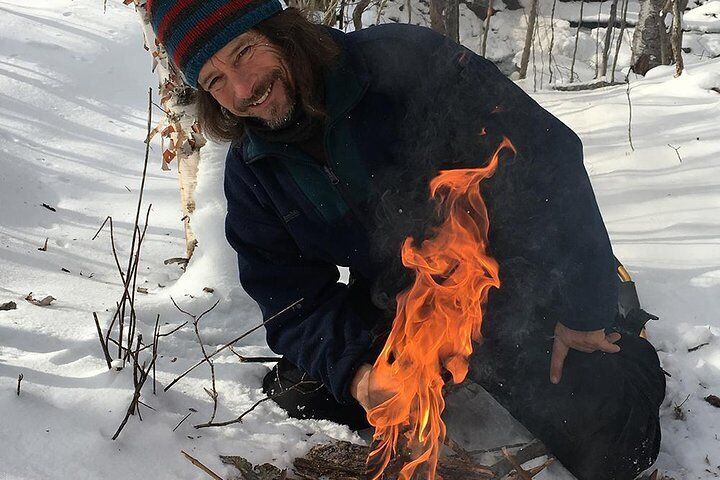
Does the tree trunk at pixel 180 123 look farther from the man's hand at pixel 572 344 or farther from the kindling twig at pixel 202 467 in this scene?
the man's hand at pixel 572 344

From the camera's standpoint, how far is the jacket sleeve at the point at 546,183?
86.7 inches

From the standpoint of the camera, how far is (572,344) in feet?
7.56

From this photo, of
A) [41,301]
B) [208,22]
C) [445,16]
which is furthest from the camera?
[445,16]

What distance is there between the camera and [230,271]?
11.5ft

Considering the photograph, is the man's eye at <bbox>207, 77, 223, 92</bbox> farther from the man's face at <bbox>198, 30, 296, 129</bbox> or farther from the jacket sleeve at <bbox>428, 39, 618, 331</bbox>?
the jacket sleeve at <bbox>428, 39, 618, 331</bbox>

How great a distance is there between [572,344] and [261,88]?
1.41 m

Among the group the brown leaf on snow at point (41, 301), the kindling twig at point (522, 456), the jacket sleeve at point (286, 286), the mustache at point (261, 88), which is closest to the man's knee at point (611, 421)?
the kindling twig at point (522, 456)

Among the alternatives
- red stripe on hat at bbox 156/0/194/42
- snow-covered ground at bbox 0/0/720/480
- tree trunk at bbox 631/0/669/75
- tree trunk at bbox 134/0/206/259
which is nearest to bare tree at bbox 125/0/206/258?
tree trunk at bbox 134/0/206/259

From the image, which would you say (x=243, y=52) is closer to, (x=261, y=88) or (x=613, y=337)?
(x=261, y=88)

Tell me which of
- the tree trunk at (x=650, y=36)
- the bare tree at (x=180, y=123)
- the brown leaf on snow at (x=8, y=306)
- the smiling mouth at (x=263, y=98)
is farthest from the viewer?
the tree trunk at (x=650, y=36)

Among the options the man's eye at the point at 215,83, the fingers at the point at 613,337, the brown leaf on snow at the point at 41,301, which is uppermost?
the man's eye at the point at 215,83

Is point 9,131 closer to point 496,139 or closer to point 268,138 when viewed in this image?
point 268,138

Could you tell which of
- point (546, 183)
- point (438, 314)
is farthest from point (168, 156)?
point (546, 183)

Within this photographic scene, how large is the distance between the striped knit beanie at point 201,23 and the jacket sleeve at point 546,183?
70cm
